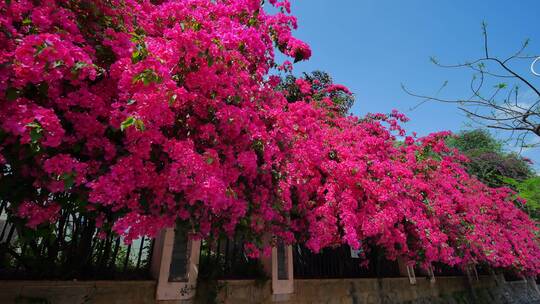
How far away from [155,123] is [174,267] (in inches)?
90.0

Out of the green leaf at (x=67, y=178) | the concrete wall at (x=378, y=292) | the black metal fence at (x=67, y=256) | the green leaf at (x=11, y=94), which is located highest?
the green leaf at (x=11, y=94)

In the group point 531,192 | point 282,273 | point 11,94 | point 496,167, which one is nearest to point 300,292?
point 282,273

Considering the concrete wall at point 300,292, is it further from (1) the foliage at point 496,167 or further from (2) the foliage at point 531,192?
(1) the foliage at point 496,167

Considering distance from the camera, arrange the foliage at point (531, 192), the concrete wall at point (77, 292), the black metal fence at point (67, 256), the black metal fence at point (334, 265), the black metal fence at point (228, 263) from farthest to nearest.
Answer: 1. the foliage at point (531, 192)
2. the black metal fence at point (334, 265)
3. the black metal fence at point (228, 263)
4. the black metal fence at point (67, 256)
5. the concrete wall at point (77, 292)

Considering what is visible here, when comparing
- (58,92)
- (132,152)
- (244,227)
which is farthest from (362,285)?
(58,92)

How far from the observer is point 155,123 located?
2.84 meters

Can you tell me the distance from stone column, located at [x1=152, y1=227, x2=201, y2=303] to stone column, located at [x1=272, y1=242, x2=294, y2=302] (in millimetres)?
1495

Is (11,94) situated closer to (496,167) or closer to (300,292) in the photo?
A: (300,292)

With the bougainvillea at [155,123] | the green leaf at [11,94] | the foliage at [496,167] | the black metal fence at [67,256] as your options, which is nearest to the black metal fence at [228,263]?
the black metal fence at [67,256]

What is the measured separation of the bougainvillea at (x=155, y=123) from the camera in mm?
2340

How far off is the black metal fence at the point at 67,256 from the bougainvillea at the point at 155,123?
33.1 inches

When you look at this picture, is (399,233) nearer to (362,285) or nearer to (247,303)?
(362,285)

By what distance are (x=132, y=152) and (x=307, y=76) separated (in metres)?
10.9

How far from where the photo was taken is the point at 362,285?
7.20 m
